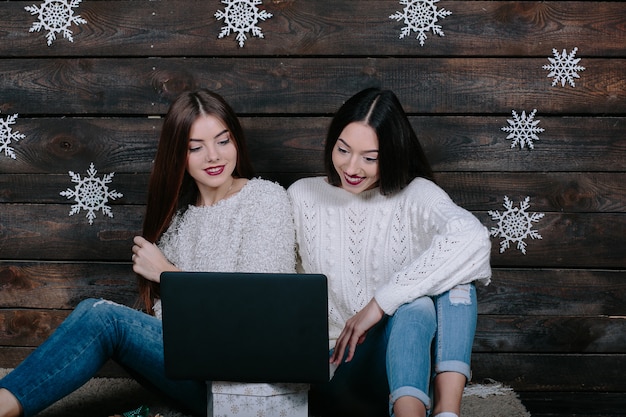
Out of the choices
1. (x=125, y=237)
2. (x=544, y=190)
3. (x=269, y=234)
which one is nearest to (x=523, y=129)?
(x=544, y=190)

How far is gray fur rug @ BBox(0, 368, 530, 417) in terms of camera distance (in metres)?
1.73

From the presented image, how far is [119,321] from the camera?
1.45 meters

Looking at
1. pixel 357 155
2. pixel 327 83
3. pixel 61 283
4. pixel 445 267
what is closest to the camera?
pixel 445 267

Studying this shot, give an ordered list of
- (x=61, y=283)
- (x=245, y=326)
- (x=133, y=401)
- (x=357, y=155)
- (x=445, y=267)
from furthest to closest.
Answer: (x=61, y=283) < (x=133, y=401) < (x=357, y=155) < (x=445, y=267) < (x=245, y=326)

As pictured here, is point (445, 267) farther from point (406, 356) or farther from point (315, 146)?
point (315, 146)

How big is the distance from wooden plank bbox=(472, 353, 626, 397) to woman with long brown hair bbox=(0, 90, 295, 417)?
0.81 metres

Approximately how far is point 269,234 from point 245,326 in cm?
37

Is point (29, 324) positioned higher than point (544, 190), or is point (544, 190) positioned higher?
point (544, 190)

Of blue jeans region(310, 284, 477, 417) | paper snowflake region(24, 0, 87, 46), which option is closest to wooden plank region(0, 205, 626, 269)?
paper snowflake region(24, 0, 87, 46)

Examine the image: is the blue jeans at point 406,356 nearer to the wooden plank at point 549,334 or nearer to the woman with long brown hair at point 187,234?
the woman with long brown hair at point 187,234

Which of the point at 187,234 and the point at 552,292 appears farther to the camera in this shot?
the point at 552,292

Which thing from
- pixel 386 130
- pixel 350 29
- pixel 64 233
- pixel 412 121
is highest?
pixel 350 29

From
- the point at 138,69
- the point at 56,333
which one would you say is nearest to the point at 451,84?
the point at 138,69

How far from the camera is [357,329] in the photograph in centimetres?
137
